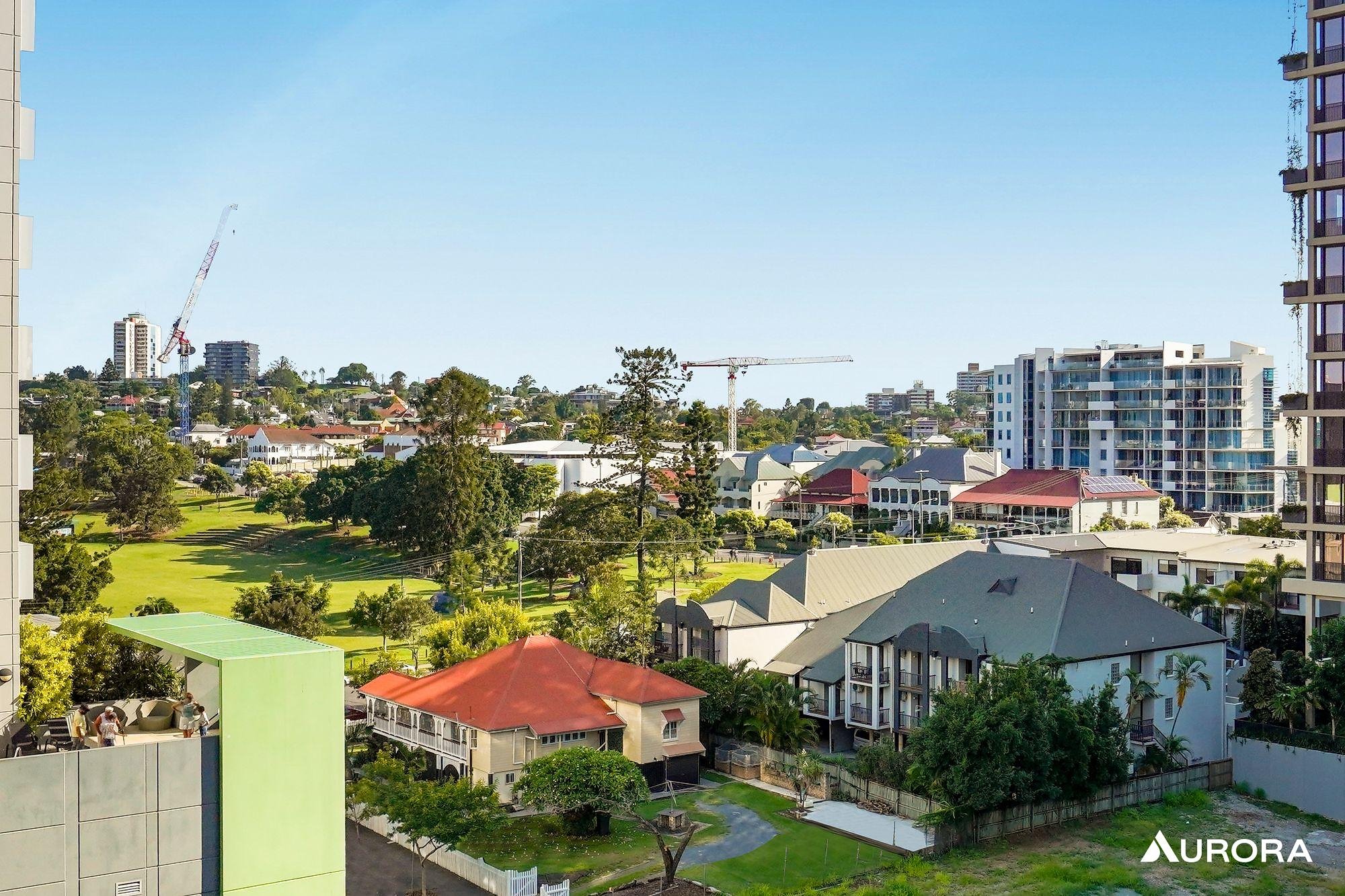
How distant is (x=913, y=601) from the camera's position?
37.0 meters

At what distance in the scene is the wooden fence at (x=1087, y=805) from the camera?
2739 cm

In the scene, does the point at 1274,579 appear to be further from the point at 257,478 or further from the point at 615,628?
the point at 257,478

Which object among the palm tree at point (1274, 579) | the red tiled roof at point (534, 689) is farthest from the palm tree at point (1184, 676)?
the red tiled roof at point (534, 689)

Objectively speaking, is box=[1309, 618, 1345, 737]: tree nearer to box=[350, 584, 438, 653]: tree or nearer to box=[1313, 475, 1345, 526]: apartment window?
box=[1313, 475, 1345, 526]: apartment window

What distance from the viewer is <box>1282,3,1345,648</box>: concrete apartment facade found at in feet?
120

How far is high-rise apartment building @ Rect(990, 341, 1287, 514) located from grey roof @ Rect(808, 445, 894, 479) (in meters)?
13.9

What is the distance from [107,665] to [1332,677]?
3072cm

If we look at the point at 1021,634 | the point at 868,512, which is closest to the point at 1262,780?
the point at 1021,634

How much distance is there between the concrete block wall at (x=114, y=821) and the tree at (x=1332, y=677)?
29.6 metres

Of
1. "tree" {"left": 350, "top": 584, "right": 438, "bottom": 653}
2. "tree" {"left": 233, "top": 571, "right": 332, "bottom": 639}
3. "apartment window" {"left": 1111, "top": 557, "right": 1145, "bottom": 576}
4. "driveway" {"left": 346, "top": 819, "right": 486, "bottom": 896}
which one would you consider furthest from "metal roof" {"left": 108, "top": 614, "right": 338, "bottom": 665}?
"apartment window" {"left": 1111, "top": 557, "right": 1145, "bottom": 576}

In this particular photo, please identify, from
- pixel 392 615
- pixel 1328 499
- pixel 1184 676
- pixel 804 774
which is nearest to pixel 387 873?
pixel 804 774

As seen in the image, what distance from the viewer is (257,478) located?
309 ft

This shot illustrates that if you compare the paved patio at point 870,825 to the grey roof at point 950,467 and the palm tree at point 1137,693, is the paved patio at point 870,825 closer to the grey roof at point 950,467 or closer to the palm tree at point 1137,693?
the palm tree at point 1137,693

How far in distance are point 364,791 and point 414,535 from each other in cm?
4080
